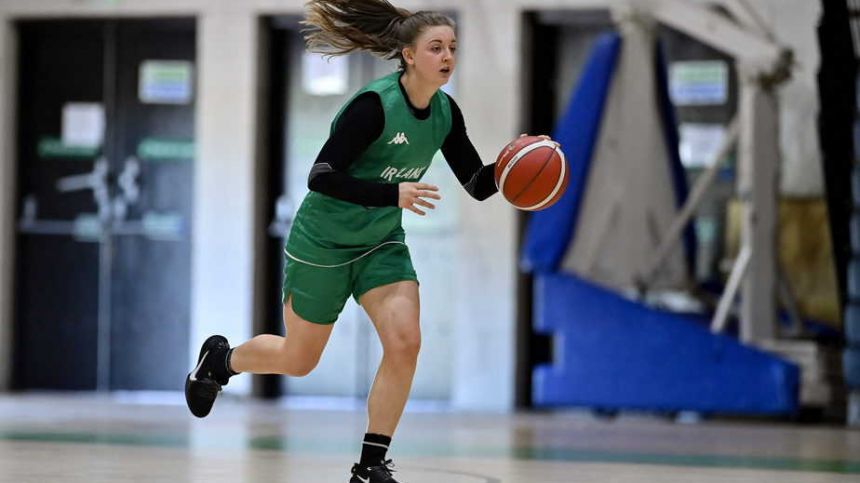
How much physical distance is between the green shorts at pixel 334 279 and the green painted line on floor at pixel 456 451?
1697mm

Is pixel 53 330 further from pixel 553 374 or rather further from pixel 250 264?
pixel 553 374

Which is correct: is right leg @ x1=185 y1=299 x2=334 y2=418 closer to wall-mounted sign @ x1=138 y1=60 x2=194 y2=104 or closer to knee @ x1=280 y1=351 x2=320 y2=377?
knee @ x1=280 y1=351 x2=320 y2=377

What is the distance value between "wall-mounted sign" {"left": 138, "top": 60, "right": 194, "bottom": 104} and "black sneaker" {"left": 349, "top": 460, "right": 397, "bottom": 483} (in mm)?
6886

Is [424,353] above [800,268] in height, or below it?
below

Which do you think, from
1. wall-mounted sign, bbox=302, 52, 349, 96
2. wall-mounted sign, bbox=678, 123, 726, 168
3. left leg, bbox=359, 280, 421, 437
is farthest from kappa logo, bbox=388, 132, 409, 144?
wall-mounted sign, bbox=302, 52, 349, 96

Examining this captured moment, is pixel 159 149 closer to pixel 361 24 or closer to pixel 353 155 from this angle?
pixel 361 24

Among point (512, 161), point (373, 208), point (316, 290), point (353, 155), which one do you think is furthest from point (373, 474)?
point (512, 161)

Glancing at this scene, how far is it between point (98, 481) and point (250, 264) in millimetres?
5873

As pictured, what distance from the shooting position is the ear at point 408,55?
15.5 ft

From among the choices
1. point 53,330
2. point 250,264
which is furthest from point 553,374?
point 53,330

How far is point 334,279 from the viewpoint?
4.79m

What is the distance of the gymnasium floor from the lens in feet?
17.7

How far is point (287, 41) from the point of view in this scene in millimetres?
11000

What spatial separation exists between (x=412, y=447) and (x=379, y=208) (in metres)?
2.39
